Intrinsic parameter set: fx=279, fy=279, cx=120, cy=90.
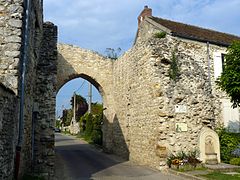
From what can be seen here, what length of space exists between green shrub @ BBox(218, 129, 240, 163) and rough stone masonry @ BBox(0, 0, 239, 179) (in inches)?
42.9

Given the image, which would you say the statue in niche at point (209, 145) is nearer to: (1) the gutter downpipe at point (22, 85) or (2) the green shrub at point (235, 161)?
(2) the green shrub at point (235, 161)

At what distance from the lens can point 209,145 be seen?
1049cm

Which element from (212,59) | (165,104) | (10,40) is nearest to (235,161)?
(165,104)

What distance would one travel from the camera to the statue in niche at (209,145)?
407 inches

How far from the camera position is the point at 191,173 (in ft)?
27.8

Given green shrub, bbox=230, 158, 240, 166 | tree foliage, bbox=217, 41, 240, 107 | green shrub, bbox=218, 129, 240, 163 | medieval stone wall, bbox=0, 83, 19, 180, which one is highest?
tree foliage, bbox=217, 41, 240, 107

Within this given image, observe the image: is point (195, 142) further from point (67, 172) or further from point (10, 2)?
point (10, 2)

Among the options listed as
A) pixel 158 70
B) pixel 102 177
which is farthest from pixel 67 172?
pixel 158 70

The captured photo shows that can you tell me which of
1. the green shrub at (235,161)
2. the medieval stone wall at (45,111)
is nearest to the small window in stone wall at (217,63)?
the green shrub at (235,161)

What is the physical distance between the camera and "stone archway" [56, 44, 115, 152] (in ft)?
52.0

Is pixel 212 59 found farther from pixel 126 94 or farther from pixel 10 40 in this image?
pixel 10 40

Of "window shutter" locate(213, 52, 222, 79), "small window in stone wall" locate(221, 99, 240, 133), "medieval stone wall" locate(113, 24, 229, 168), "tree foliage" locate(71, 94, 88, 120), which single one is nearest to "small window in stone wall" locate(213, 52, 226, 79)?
"window shutter" locate(213, 52, 222, 79)

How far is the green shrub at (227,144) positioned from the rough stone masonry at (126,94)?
1.09 m

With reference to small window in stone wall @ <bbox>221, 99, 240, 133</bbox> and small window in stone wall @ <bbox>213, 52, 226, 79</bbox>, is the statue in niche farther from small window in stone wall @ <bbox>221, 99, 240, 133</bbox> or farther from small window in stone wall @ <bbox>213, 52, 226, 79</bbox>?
small window in stone wall @ <bbox>213, 52, 226, 79</bbox>
